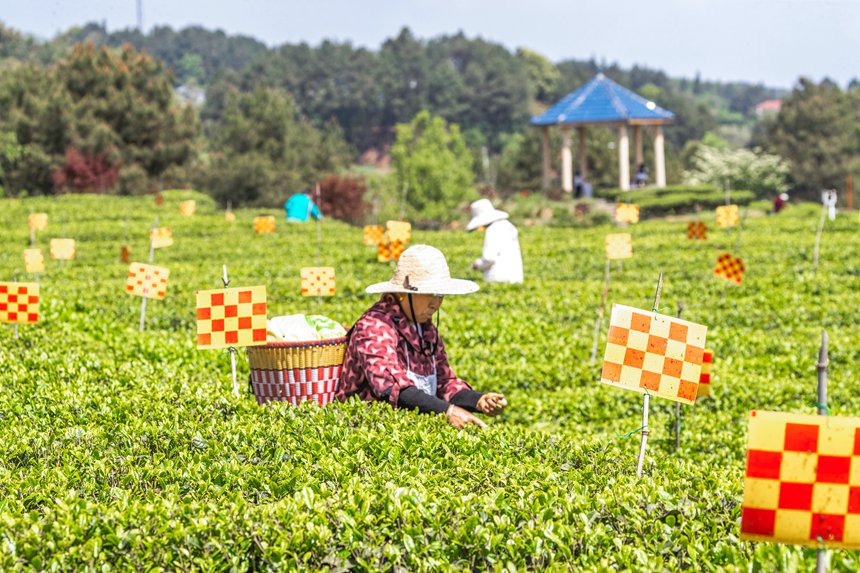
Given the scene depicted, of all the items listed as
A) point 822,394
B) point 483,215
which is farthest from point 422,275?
point 483,215

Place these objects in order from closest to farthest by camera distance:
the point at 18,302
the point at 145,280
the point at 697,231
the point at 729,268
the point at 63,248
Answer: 1. the point at 18,302
2. the point at 145,280
3. the point at 729,268
4. the point at 63,248
5. the point at 697,231

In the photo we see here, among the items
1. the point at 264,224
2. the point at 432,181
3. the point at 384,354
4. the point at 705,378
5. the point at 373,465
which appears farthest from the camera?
the point at 432,181

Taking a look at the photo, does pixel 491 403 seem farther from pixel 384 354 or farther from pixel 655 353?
pixel 655 353

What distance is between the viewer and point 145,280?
12703 millimetres

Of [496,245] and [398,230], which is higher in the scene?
[398,230]

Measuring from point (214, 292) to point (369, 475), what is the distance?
2.43 meters

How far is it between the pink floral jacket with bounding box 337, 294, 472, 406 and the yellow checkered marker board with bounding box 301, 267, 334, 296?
6.94 m

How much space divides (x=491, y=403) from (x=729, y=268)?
31.0 ft

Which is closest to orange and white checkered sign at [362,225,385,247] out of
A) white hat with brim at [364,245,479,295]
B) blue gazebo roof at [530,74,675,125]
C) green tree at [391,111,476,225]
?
white hat with brim at [364,245,479,295]

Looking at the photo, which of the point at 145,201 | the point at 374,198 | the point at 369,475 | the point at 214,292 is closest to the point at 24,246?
the point at 145,201

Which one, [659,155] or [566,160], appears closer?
[566,160]

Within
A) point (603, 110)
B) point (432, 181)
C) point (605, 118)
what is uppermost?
point (603, 110)

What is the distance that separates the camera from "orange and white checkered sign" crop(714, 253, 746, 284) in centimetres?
1460

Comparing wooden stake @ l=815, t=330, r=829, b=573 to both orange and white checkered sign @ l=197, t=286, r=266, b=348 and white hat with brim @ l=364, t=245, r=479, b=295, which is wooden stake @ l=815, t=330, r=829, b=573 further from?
orange and white checkered sign @ l=197, t=286, r=266, b=348
